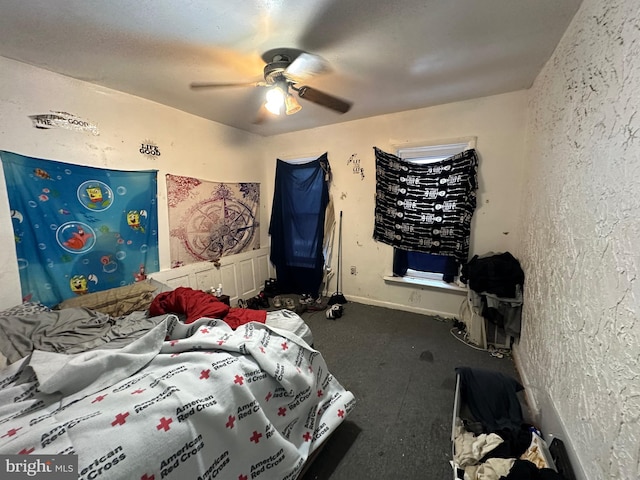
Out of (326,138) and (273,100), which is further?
(326,138)

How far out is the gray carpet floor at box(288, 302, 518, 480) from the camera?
1.38m

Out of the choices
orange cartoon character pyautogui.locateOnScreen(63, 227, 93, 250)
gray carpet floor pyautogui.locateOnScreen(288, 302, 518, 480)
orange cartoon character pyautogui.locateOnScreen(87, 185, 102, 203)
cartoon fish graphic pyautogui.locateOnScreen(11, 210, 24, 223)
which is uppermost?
orange cartoon character pyautogui.locateOnScreen(87, 185, 102, 203)

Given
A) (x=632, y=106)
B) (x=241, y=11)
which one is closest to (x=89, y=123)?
(x=241, y=11)

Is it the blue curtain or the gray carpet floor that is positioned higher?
the blue curtain

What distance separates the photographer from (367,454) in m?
1.43

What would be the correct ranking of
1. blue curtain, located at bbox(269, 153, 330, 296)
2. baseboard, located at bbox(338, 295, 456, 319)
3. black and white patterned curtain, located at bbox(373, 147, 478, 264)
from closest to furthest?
1. black and white patterned curtain, located at bbox(373, 147, 478, 264)
2. baseboard, located at bbox(338, 295, 456, 319)
3. blue curtain, located at bbox(269, 153, 330, 296)

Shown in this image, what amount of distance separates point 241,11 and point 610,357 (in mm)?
2186

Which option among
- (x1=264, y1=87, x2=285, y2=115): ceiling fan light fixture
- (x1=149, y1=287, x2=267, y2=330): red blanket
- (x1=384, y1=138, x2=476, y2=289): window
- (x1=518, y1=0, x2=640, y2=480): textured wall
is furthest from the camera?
(x1=384, y1=138, x2=476, y2=289): window

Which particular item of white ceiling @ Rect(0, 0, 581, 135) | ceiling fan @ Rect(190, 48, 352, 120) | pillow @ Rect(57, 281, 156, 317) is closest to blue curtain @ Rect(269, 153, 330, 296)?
white ceiling @ Rect(0, 0, 581, 135)

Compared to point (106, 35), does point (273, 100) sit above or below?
below

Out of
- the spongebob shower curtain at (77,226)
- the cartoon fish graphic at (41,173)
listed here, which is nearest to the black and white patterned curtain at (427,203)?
the spongebob shower curtain at (77,226)

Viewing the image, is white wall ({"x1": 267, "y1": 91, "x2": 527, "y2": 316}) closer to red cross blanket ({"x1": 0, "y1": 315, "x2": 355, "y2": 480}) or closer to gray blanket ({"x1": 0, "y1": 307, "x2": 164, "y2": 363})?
red cross blanket ({"x1": 0, "y1": 315, "x2": 355, "y2": 480})

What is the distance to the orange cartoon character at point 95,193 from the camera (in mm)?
2150

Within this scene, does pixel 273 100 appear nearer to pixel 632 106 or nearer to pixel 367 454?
pixel 632 106
